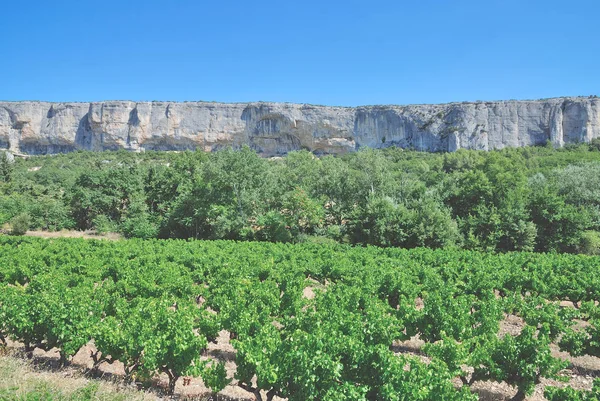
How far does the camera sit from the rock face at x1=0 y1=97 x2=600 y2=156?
289 feet

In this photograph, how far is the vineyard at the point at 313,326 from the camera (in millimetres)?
7441

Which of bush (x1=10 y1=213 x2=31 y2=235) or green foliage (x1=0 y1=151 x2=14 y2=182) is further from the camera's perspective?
green foliage (x1=0 y1=151 x2=14 y2=182)

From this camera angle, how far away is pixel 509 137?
84.8 metres

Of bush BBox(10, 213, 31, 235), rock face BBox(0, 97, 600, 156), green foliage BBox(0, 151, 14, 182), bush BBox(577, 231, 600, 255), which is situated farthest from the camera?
rock face BBox(0, 97, 600, 156)

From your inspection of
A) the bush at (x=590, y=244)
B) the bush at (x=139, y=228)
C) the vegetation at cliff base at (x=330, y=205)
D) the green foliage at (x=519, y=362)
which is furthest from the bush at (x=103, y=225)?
the bush at (x=590, y=244)

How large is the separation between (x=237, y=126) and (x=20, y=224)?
65.3 meters

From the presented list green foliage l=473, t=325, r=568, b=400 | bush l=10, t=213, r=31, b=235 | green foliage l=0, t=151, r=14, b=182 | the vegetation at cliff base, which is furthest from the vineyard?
green foliage l=0, t=151, r=14, b=182

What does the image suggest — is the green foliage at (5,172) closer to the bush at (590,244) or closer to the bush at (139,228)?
the bush at (139,228)

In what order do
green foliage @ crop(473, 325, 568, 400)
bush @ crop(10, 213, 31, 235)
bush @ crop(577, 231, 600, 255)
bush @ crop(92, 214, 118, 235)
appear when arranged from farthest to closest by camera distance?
1. bush @ crop(92, 214, 118, 235)
2. bush @ crop(10, 213, 31, 235)
3. bush @ crop(577, 231, 600, 255)
4. green foliage @ crop(473, 325, 568, 400)

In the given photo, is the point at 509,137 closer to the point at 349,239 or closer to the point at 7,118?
the point at 349,239

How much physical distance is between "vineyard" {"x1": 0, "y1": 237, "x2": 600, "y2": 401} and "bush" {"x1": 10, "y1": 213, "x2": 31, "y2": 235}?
882 inches

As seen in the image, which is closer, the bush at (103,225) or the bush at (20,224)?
the bush at (20,224)

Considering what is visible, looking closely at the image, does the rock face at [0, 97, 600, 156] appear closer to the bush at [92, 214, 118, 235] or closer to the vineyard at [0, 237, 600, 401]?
the bush at [92, 214, 118, 235]

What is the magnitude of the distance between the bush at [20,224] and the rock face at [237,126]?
2516 inches
